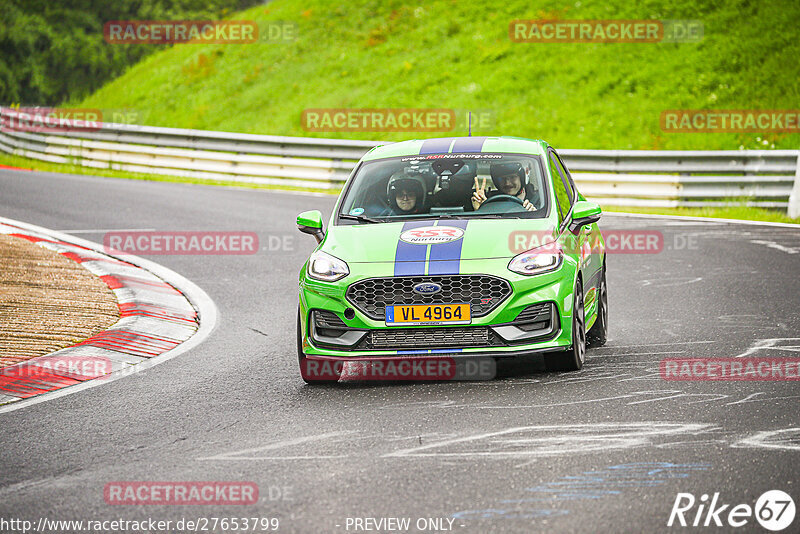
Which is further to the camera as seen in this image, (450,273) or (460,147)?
(460,147)

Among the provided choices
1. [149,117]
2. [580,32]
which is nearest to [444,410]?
[580,32]

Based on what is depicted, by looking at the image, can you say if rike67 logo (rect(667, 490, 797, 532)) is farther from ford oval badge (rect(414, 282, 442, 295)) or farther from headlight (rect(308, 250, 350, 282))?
headlight (rect(308, 250, 350, 282))

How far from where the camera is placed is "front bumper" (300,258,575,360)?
7.37 metres

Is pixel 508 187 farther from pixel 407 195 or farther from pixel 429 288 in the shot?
pixel 429 288

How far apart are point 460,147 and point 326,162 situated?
48.1ft

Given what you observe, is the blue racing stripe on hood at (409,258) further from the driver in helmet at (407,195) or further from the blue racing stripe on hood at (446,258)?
the driver in helmet at (407,195)

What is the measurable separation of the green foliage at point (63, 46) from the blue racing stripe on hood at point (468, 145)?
5051 centimetres

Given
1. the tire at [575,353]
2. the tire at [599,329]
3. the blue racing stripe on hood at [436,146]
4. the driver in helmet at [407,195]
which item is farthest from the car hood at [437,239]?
the tire at [599,329]

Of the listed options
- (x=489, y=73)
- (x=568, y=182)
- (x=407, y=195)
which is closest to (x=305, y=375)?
(x=407, y=195)

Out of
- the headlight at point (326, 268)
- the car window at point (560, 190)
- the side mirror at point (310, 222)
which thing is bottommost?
the headlight at point (326, 268)

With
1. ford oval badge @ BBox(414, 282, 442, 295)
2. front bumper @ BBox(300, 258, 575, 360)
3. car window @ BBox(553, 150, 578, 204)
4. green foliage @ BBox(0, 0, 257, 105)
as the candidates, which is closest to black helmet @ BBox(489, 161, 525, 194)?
car window @ BBox(553, 150, 578, 204)

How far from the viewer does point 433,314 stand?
290 inches

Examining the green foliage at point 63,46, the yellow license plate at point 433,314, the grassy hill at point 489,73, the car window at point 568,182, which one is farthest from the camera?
the green foliage at point 63,46

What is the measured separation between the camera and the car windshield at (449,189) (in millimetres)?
8398
